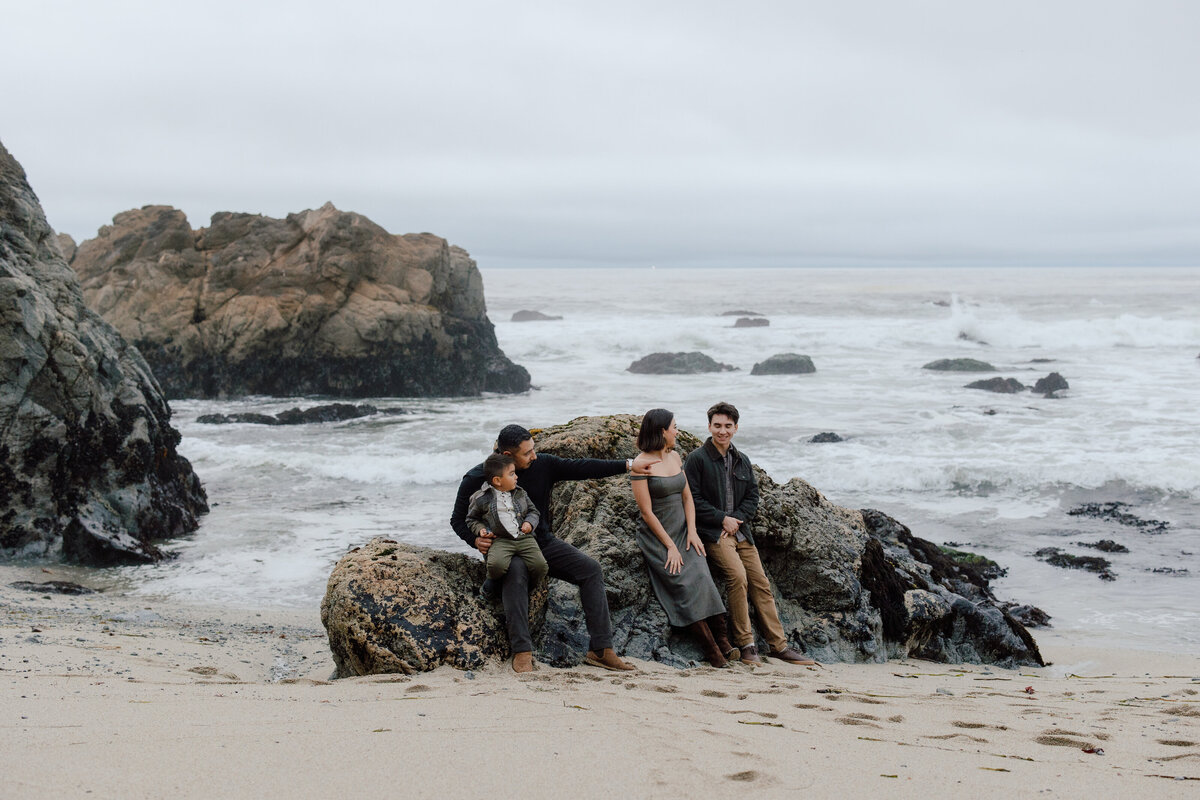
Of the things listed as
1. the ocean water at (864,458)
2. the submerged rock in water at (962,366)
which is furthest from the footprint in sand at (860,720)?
the submerged rock in water at (962,366)

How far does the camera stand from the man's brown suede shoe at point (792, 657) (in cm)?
601

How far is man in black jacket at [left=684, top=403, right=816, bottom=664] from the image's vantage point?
19.7 feet

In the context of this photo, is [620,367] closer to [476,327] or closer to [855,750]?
[476,327]

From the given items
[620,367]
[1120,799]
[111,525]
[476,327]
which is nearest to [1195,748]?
[1120,799]

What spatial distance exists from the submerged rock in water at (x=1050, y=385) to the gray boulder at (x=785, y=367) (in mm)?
7741

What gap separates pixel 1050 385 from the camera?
2725cm

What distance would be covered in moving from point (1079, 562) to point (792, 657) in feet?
22.8

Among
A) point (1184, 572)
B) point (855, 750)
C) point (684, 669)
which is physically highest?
point (855, 750)

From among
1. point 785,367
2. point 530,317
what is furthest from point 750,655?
point 530,317

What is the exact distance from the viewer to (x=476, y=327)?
1188 inches

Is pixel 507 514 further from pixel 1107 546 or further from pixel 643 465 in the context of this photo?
pixel 1107 546

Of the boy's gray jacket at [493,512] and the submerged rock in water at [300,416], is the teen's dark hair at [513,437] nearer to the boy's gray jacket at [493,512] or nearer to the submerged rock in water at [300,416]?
the boy's gray jacket at [493,512]

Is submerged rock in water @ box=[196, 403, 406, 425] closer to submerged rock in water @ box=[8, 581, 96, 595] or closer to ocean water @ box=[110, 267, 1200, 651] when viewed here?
ocean water @ box=[110, 267, 1200, 651]

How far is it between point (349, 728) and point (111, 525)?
890 centimetres
